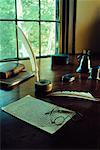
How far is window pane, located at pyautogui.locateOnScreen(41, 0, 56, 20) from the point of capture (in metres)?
2.29

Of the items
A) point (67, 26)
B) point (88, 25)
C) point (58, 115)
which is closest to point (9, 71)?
point (58, 115)

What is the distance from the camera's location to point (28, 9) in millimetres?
2195

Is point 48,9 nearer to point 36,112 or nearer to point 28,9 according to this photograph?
point 28,9

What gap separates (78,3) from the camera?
238 centimetres

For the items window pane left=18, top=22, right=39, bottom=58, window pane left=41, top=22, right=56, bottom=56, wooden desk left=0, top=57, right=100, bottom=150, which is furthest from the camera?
window pane left=41, top=22, right=56, bottom=56

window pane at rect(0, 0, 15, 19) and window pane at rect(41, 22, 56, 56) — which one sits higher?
window pane at rect(0, 0, 15, 19)

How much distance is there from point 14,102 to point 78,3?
174 centimetres

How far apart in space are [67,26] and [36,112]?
170 cm

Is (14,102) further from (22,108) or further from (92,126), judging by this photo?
(92,126)

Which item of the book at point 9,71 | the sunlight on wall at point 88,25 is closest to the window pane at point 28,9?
the sunlight on wall at point 88,25

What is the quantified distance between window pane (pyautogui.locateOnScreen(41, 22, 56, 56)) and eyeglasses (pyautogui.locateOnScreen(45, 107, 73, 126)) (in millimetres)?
1530

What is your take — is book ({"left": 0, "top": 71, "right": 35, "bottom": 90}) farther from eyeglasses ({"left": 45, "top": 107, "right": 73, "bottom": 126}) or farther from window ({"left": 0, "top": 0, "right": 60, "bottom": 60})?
window ({"left": 0, "top": 0, "right": 60, "bottom": 60})

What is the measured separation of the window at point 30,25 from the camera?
2.08 meters

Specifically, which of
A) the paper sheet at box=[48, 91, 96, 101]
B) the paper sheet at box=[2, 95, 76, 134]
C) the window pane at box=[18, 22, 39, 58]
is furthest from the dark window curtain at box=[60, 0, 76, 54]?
the paper sheet at box=[2, 95, 76, 134]
